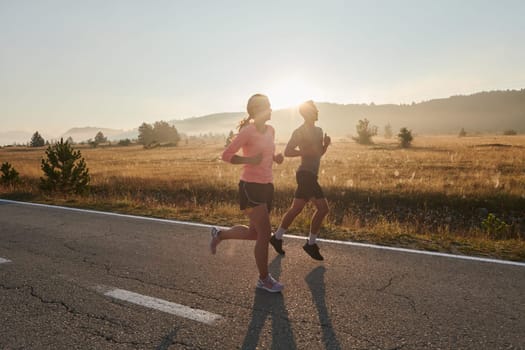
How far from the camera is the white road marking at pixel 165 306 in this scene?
3.45 meters

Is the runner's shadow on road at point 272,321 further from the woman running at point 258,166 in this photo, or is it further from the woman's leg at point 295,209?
the woman's leg at point 295,209

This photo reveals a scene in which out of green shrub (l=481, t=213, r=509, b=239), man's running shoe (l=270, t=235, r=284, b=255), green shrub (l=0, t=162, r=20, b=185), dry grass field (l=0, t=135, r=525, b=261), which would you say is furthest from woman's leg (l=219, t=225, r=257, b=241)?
green shrub (l=0, t=162, r=20, b=185)

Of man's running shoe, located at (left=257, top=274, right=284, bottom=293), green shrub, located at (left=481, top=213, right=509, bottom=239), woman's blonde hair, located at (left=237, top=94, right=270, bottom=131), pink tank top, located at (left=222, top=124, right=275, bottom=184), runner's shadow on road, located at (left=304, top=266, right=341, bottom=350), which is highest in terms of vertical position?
woman's blonde hair, located at (left=237, top=94, right=270, bottom=131)

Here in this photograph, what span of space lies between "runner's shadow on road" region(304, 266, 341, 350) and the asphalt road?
0.03 feet

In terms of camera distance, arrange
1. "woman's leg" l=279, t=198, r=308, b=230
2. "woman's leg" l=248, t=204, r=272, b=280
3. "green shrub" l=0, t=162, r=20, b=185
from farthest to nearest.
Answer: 1. "green shrub" l=0, t=162, r=20, b=185
2. "woman's leg" l=279, t=198, r=308, b=230
3. "woman's leg" l=248, t=204, r=272, b=280

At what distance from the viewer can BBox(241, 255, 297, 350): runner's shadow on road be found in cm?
304

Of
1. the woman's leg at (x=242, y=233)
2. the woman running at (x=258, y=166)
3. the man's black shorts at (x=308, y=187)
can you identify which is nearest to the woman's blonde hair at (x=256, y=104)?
the woman running at (x=258, y=166)

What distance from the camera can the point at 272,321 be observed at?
3.40 m

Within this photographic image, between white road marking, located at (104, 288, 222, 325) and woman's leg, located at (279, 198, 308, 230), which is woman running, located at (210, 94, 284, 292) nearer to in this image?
white road marking, located at (104, 288, 222, 325)

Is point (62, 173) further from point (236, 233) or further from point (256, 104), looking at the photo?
point (256, 104)

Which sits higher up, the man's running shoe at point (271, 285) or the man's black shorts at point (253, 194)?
the man's black shorts at point (253, 194)

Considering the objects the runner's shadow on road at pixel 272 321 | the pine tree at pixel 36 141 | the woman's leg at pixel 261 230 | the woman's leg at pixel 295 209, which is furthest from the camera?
the pine tree at pixel 36 141

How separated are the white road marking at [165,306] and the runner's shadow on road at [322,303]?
947mm

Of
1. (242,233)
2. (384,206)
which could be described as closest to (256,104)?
(242,233)
